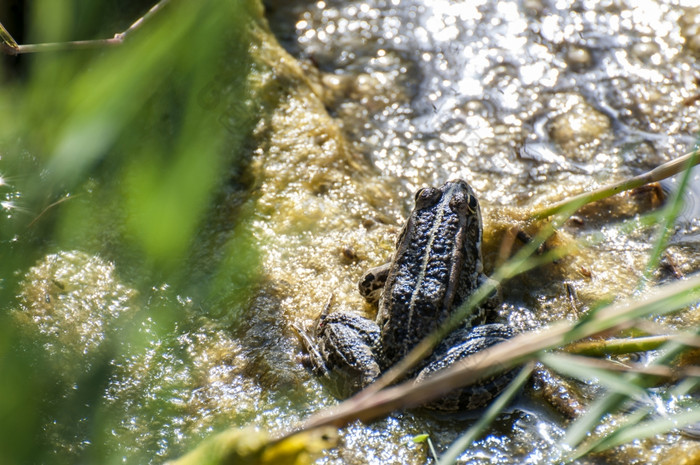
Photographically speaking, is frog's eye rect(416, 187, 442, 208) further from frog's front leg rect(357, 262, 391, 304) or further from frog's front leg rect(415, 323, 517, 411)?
frog's front leg rect(415, 323, 517, 411)

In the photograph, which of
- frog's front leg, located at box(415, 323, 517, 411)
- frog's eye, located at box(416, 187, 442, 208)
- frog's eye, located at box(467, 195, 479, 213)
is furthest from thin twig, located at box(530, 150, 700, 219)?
frog's front leg, located at box(415, 323, 517, 411)

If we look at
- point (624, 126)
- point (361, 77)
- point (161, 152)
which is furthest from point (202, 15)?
point (624, 126)

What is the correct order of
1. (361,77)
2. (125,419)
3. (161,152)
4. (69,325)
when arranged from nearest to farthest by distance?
(125,419) → (69,325) → (161,152) → (361,77)

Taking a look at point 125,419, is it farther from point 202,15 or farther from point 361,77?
point 361,77

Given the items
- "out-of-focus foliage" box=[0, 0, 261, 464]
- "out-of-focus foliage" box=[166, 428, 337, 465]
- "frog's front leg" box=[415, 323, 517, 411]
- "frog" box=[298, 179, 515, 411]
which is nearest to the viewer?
"out-of-focus foliage" box=[166, 428, 337, 465]

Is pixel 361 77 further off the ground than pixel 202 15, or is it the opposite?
pixel 202 15

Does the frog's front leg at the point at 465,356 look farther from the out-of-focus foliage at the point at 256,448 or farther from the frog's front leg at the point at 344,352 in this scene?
the out-of-focus foliage at the point at 256,448

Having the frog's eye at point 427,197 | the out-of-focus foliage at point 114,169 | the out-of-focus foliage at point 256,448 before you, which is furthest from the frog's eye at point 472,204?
the out-of-focus foliage at point 256,448
